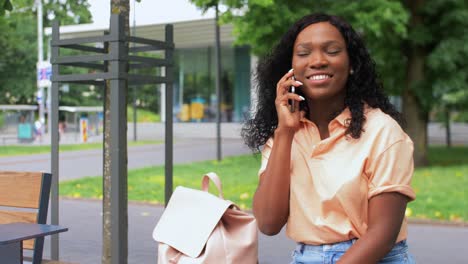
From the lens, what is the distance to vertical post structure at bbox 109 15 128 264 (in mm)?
3525

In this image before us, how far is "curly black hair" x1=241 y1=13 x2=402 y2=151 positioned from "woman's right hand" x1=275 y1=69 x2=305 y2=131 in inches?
4.5

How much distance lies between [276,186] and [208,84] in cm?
3533

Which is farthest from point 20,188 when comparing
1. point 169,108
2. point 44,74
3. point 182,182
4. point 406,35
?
point 44,74

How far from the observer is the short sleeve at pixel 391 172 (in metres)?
1.87

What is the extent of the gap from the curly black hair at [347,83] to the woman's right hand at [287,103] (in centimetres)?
11

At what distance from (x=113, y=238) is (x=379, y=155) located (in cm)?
220

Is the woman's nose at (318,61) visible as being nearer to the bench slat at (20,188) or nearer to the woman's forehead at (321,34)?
the woman's forehead at (321,34)

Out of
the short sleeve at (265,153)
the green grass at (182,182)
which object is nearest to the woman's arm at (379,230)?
the short sleeve at (265,153)

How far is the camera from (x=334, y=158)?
6.50 ft

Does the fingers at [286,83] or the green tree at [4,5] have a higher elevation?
the green tree at [4,5]

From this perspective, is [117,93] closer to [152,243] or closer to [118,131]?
[118,131]

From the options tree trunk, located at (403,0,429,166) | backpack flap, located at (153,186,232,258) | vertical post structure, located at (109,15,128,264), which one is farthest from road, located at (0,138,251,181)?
backpack flap, located at (153,186,232,258)

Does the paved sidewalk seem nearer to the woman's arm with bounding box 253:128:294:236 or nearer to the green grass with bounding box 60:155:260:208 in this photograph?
the green grass with bounding box 60:155:260:208

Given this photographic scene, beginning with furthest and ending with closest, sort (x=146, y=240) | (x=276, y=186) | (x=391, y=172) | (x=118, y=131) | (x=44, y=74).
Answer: (x=44, y=74), (x=146, y=240), (x=118, y=131), (x=276, y=186), (x=391, y=172)
